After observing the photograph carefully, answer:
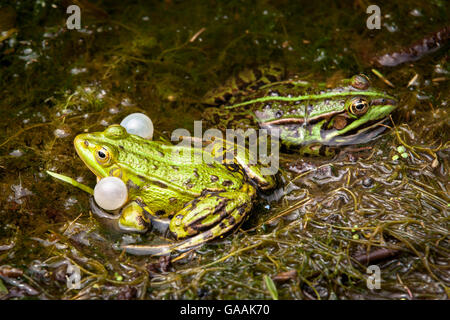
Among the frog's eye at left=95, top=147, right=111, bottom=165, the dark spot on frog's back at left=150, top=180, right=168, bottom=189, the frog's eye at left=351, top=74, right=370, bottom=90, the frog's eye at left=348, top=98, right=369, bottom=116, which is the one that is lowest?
the dark spot on frog's back at left=150, top=180, right=168, bottom=189

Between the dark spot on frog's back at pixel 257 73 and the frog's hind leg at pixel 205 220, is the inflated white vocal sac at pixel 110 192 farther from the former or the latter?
the dark spot on frog's back at pixel 257 73

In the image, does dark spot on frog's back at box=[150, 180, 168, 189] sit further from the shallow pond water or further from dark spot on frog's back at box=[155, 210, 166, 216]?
the shallow pond water

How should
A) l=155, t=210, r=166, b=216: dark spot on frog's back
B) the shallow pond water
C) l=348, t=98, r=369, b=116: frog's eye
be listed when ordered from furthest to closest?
1. l=348, t=98, r=369, b=116: frog's eye
2. l=155, t=210, r=166, b=216: dark spot on frog's back
3. the shallow pond water

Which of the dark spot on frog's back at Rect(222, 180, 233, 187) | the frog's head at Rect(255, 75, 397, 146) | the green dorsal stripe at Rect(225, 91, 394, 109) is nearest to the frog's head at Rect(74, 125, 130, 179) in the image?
the dark spot on frog's back at Rect(222, 180, 233, 187)

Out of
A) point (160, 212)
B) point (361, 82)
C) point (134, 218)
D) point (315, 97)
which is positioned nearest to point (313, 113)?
point (315, 97)

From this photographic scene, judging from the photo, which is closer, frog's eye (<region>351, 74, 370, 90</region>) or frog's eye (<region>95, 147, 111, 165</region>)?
frog's eye (<region>95, 147, 111, 165</region>)

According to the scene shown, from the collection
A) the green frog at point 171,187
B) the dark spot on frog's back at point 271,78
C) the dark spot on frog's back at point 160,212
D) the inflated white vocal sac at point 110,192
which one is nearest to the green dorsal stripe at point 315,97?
the dark spot on frog's back at point 271,78
